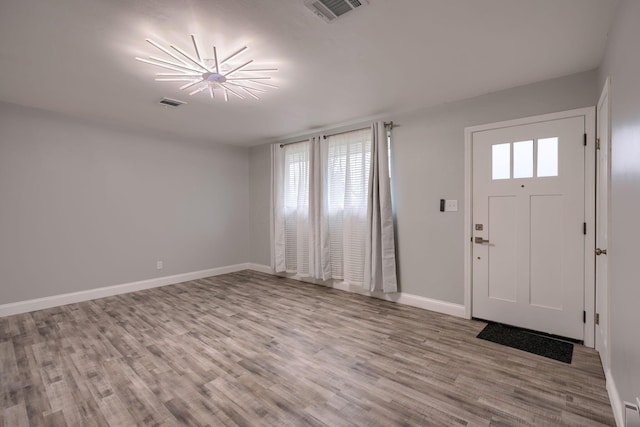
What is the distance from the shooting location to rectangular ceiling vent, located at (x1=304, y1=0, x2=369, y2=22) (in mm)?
1760

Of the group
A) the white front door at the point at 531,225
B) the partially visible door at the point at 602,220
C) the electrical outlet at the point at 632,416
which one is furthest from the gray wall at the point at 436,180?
the electrical outlet at the point at 632,416

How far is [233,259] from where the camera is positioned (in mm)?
5906

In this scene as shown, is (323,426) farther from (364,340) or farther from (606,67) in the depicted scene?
(606,67)

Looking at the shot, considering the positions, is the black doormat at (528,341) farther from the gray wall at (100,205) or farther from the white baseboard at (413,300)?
the gray wall at (100,205)

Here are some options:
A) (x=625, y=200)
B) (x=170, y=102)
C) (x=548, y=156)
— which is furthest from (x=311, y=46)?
(x=548, y=156)

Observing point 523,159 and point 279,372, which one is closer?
point 279,372

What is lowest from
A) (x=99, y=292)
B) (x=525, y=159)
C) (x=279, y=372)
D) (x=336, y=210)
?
(x=279, y=372)

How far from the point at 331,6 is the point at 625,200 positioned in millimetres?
2006

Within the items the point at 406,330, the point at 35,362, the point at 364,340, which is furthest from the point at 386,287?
the point at 35,362

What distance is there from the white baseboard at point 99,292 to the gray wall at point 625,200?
5.38 meters

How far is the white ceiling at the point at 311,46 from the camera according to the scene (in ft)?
6.04

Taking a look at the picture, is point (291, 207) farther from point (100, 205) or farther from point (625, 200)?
point (625, 200)

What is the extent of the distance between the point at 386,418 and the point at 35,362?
2.86 m

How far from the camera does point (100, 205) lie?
424 centimetres
